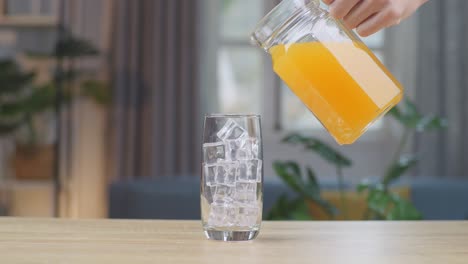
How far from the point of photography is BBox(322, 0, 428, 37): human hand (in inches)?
36.3

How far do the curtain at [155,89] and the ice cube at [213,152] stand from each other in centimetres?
370

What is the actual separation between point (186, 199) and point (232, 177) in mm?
1820

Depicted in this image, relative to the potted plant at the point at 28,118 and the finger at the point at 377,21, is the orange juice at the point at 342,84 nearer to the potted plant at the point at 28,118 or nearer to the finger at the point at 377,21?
the finger at the point at 377,21

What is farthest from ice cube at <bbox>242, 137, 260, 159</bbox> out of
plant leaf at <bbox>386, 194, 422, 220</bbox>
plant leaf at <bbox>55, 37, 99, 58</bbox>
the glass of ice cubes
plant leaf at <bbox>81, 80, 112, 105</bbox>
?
plant leaf at <bbox>81, 80, 112, 105</bbox>

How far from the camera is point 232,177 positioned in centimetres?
85

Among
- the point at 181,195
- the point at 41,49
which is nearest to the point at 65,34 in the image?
the point at 41,49

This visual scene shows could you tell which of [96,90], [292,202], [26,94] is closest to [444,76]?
[96,90]

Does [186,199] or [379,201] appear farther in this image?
[186,199]

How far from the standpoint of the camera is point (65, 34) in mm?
4121

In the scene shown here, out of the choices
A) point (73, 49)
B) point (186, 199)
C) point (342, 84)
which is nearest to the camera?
point (342, 84)

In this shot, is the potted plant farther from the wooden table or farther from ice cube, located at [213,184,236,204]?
ice cube, located at [213,184,236,204]

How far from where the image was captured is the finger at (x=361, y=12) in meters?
0.95

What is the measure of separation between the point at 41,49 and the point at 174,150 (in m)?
1.07

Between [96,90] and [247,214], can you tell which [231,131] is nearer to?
[247,214]
